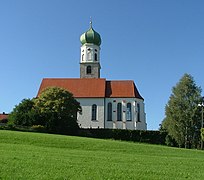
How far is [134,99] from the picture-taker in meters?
73.8

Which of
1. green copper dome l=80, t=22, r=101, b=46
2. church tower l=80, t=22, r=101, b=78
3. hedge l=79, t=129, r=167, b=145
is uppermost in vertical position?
green copper dome l=80, t=22, r=101, b=46

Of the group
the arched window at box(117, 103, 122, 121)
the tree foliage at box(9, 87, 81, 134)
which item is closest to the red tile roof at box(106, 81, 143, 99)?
the arched window at box(117, 103, 122, 121)

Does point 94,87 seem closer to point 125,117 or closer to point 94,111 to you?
point 94,111

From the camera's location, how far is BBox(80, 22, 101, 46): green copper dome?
86562mm

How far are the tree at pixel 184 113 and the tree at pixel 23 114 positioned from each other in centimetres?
2192

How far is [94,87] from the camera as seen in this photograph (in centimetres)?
7531

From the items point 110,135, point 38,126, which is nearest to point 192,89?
point 110,135

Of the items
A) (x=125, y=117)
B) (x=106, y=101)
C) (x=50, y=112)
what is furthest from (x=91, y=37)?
(x=50, y=112)

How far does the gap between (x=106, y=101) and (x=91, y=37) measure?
2001 cm

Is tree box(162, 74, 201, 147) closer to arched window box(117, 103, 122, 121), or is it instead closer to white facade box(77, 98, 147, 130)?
white facade box(77, 98, 147, 130)

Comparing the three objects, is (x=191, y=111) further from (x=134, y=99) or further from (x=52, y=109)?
(x=52, y=109)

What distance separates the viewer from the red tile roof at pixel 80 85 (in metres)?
74.1

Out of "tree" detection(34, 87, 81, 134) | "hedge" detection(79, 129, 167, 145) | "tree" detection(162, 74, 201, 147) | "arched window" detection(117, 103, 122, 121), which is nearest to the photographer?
"tree" detection(34, 87, 81, 134)

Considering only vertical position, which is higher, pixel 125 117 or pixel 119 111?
pixel 119 111
